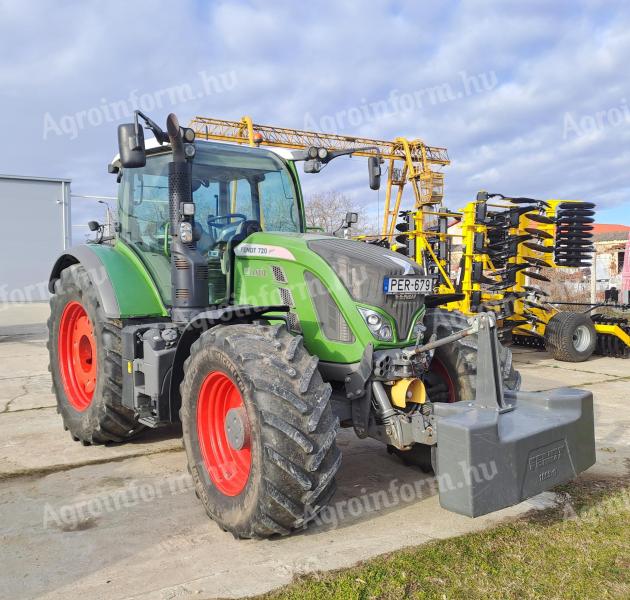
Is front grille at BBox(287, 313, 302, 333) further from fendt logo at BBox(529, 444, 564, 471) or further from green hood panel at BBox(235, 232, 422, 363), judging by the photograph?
fendt logo at BBox(529, 444, 564, 471)

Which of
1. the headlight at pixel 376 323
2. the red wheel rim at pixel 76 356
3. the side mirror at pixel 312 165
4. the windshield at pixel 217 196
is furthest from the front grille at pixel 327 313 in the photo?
the red wheel rim at pixel 76 356

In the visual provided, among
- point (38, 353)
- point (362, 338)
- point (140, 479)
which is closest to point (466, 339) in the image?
point (362, 338)

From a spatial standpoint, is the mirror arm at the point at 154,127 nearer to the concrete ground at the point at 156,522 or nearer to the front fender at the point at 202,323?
the front fender at the point at 202,323

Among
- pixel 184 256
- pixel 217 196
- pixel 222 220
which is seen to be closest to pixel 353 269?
pixel 184 256

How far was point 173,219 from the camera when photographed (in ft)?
13.7

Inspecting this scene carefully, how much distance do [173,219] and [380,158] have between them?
171cm

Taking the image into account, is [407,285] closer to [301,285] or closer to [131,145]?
[301,285]

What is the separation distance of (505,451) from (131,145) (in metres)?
2.72

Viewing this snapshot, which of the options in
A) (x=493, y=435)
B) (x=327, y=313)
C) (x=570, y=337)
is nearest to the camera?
(x=493, y=435)

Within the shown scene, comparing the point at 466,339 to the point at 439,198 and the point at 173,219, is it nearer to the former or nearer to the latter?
the point at 173,219

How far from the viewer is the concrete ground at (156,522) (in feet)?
9.52

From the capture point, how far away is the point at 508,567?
299cm

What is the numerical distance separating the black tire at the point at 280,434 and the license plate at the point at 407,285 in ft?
2.28

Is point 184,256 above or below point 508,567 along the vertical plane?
above
